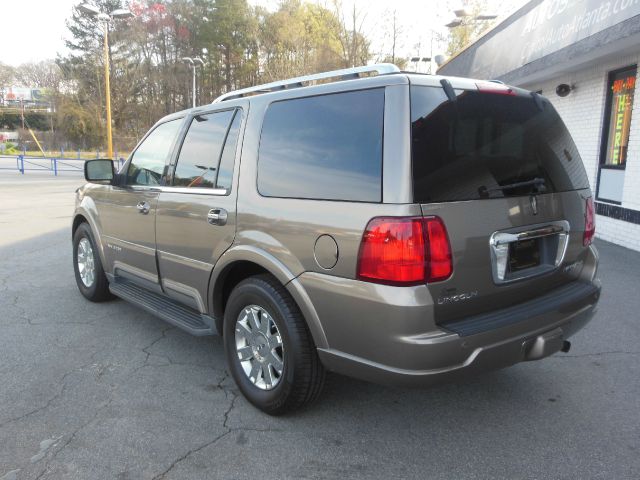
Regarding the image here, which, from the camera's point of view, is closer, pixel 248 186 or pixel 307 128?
pixel 307 128

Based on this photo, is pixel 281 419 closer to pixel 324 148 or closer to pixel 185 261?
pixel 185 261

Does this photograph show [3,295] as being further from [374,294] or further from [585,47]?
[585,47]

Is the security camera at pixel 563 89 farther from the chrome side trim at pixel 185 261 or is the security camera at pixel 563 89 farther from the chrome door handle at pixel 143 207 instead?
the chrome side trim at pixel 185 261

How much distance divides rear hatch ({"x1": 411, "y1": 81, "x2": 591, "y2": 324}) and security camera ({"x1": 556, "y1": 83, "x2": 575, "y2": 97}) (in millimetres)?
8014

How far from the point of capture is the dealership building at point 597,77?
7.56 m

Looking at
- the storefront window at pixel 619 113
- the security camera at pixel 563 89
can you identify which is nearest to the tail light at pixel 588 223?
the storefront window at pixel 619 113

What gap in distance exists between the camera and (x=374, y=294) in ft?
7.73

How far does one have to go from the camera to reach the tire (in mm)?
2746

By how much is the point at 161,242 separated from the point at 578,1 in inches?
311

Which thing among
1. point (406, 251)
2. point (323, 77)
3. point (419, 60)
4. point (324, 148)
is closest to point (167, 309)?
point (324, 148)

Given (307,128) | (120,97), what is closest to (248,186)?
(307,128)

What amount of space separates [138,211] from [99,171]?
86cm

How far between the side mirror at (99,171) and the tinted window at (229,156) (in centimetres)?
174

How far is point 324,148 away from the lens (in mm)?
2693
